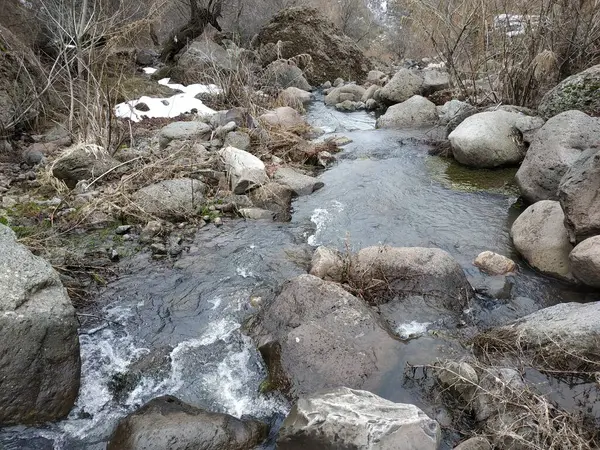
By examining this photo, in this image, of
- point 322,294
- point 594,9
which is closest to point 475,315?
point 322,294

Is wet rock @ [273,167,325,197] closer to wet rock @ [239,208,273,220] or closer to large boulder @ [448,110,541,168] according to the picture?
wet rock @ [239,208,273,220]

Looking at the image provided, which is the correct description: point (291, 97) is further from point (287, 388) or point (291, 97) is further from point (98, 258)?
point (287, 388)

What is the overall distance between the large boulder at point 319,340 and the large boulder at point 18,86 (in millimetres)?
6744

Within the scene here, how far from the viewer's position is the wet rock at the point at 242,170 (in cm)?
725

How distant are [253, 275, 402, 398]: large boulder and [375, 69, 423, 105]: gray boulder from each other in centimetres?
1050

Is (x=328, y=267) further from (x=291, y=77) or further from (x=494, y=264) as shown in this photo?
(x=291, y=77)

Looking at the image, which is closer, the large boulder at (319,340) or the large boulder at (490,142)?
the large boulder at (319,340)

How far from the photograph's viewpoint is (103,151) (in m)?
7.38

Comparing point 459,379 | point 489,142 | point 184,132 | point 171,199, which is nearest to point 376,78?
point 489,142

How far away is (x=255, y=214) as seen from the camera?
6781mm

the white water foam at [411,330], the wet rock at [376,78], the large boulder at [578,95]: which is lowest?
the white water foam at [411,330]

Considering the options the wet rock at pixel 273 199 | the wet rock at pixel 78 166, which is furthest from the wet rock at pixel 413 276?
the wet rock at pixel 78 166

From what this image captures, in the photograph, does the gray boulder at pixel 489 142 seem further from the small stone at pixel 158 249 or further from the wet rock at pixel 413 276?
the small stone at pixel 158 249

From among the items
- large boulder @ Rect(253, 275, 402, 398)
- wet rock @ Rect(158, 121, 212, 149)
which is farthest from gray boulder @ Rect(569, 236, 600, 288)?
wet rock @ Rect(158, 121, 212, 149)
